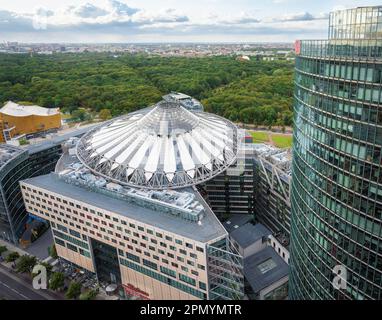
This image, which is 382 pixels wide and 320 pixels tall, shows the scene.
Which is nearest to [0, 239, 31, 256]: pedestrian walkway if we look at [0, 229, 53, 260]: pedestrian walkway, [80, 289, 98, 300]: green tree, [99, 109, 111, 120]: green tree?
[0, 229, 53, 260]: pedestrian walkway

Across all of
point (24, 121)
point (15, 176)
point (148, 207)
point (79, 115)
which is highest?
point (24, 121)

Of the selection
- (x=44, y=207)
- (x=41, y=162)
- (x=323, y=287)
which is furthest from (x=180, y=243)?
(x=41, y=162)

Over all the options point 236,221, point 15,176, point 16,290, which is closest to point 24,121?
point 15,176

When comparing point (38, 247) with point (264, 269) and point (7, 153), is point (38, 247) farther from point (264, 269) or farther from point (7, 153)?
point (264, 269)

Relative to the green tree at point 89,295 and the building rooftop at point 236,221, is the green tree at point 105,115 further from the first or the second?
the green tree at point 89,295

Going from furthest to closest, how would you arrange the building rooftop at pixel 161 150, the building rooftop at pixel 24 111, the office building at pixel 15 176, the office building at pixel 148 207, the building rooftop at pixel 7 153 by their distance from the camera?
1. the building rooftop at pixel 24 111
2. the building rooftop at pixel 7 153
3. the office building at pixel 15 176
4. the building rooftop at pixel 161 150
5. the office building at pixel 148 207

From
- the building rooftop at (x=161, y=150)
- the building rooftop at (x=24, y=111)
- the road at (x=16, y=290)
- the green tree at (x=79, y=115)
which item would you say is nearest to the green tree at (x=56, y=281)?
the road at (x=16, y=290)

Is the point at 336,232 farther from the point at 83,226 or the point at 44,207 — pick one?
the point at 44,207
